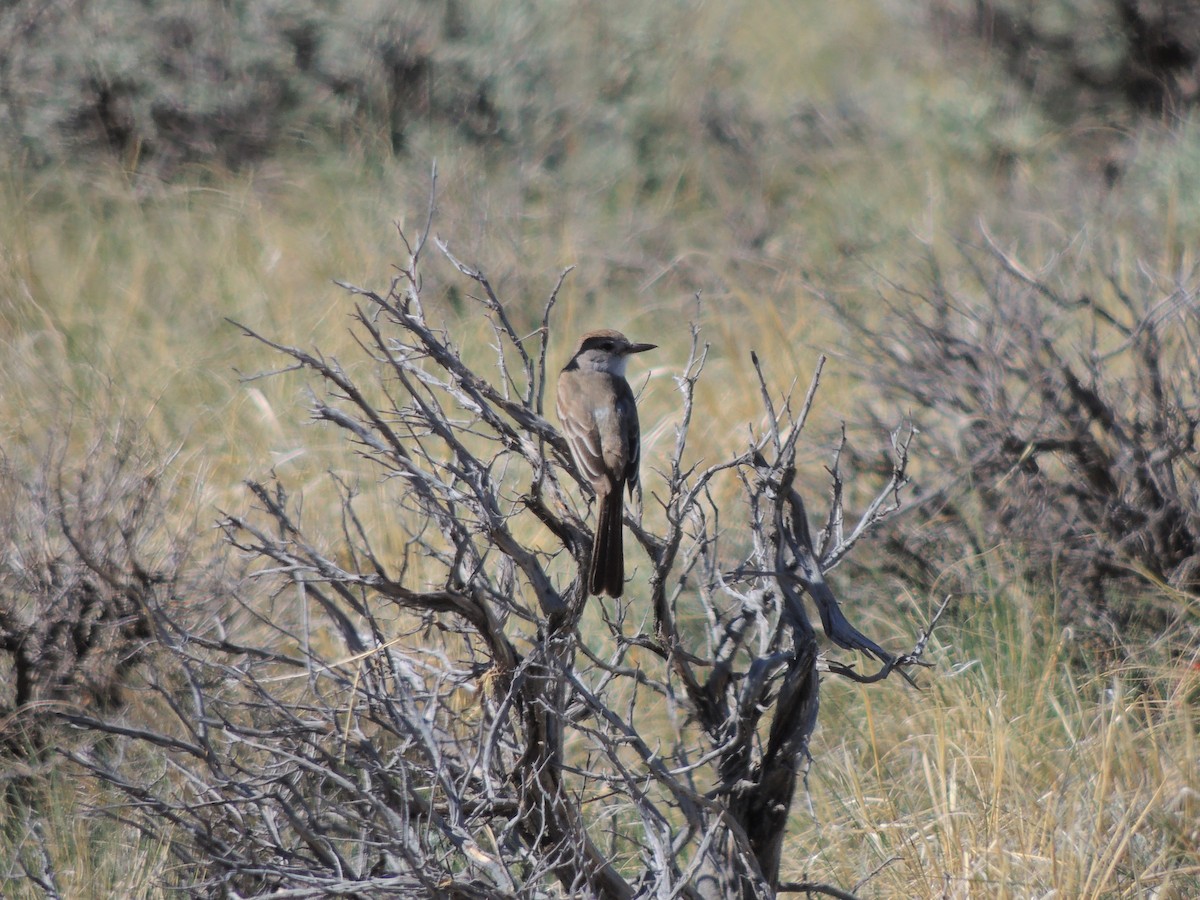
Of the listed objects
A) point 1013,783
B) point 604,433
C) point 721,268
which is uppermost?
point 604,433

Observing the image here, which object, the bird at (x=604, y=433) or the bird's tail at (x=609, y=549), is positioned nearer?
the bird's tail at (x=609, y=549)

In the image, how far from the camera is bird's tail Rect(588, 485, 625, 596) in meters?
3.31

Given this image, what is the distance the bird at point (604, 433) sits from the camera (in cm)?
346

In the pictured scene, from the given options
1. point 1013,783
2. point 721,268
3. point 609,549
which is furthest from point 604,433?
point 721,268

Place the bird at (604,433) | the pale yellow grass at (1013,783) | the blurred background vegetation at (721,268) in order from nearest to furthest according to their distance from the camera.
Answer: the pale yellow grass at (1013,783) → the bird at (604,433) → the blurred background vegetation at (721,268)

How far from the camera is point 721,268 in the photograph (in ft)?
27.3

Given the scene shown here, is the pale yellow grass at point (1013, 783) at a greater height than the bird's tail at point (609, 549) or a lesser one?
lesser

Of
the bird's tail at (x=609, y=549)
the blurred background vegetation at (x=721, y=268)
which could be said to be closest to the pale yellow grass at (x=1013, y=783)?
the blurred background vegetation at (x=721, y=268)

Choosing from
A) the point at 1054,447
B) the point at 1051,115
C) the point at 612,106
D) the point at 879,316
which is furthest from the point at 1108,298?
the point at 612,106

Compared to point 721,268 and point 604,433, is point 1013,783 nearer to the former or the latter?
point 604,433

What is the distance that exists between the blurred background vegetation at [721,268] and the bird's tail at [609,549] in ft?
2.60

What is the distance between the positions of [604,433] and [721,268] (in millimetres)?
4280

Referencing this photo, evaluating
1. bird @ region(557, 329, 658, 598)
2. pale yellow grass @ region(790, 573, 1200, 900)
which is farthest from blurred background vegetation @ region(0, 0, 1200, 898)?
bird @ region(557, 329, 658, 598)

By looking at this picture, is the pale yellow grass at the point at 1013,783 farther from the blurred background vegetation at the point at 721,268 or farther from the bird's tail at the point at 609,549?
the bird's tail at the point at 609,549
